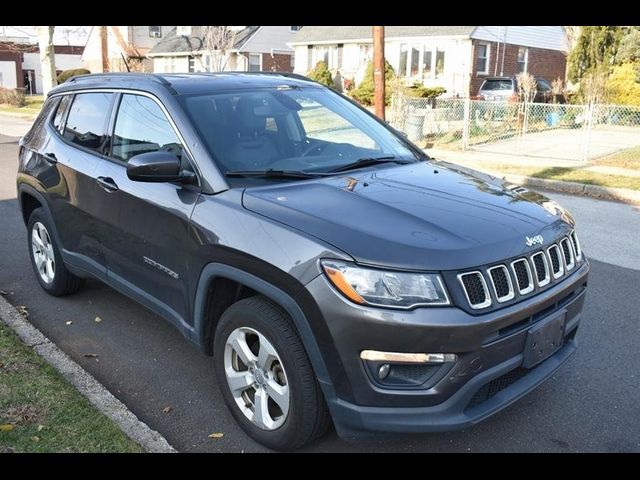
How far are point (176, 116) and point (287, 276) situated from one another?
141 cm

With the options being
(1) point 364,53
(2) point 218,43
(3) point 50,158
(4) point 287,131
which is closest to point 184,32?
(2) point 218,43

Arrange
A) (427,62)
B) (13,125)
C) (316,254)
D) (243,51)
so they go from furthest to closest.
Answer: (243,51), (427,62), (13,125), (316,254)

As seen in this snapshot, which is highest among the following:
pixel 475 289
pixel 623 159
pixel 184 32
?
pixel 184 32

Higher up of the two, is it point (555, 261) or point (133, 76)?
point (133, 76)

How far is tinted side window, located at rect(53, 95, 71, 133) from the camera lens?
5000mm

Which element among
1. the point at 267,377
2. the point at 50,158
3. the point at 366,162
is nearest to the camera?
the point at 267,377

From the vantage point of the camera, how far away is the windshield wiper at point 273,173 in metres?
3.43

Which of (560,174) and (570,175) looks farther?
(560,174)

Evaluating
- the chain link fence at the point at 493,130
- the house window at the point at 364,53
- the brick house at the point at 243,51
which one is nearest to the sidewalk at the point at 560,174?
the chain link fence at the point at 493,130

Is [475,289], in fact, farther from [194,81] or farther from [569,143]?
[569,143]

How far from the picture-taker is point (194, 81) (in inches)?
158

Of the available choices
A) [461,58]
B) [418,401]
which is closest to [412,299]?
[418,401]

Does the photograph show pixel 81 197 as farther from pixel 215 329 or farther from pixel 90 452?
pixel 90 452

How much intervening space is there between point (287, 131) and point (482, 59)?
1185 inches
